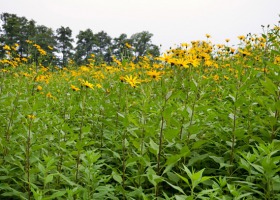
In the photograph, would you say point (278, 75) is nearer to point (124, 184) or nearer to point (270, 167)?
point (270, 167)

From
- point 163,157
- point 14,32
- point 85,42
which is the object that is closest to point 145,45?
point 163,157

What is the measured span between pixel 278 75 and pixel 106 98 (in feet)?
6.06

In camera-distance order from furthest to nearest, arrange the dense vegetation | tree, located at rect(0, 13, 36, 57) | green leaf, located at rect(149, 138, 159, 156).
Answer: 1. tree, located at rect(0, 13, 36, 57)
2. green leaf, located at rect(149, 138, 159, 156)
3. the dense vegetation

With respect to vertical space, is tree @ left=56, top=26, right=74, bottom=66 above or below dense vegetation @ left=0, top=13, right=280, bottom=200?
above

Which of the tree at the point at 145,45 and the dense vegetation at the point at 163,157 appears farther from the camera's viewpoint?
the tree at the point at 145,45

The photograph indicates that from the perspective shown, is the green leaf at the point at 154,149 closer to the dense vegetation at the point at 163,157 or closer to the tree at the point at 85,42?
the dense vegetation at the point at 163,157

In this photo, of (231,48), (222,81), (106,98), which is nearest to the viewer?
(106,98)

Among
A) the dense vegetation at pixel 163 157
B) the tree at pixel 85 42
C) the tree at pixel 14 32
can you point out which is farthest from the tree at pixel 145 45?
the tree at pixel 85 42

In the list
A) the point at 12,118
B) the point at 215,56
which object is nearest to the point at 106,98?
the point at 12,118

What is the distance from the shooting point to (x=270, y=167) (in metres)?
1.56

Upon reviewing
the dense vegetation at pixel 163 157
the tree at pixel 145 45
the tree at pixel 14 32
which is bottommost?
the dense vegetation at pixel 163 157

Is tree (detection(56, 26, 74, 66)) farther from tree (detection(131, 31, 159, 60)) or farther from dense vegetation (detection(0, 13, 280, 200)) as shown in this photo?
dense vegetation (detection(0, 13, 280, 200))

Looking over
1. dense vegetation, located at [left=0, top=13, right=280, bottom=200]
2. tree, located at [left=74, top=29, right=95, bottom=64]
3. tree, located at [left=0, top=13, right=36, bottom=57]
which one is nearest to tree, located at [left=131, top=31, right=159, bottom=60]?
dense vegetation, located at [left=0, top=13, right=280, bottom=200]

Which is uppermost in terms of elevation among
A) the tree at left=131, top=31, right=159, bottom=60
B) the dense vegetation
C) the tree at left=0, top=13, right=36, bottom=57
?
the tree at left=0, top=13, right=36, bottom=57
